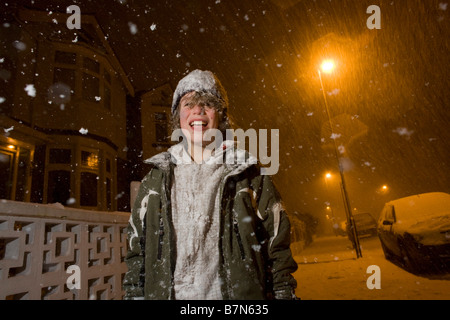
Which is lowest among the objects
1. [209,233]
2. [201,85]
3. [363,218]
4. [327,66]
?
[363,218]

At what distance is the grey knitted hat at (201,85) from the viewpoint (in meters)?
2.54

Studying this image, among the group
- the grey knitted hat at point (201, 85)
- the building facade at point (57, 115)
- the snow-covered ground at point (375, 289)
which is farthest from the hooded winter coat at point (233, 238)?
the building facade at point (57, 115)

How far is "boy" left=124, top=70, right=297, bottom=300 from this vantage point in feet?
5.44

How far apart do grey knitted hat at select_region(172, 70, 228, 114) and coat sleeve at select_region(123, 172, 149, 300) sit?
3.47ft

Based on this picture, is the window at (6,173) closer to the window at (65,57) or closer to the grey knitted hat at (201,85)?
the window at (65,57)

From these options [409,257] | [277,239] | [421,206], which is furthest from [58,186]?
[421,206]

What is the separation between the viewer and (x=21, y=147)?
910 centimetres

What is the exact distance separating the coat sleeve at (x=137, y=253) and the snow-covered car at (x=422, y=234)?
20.5 ft

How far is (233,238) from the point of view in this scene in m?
1.75

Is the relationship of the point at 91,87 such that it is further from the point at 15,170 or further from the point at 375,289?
the point at 375,289

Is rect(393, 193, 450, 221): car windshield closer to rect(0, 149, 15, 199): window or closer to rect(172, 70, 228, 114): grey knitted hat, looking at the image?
rect(172, 70, 228, 114): grey knitted hat

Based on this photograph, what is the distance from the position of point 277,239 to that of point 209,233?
0.48 m

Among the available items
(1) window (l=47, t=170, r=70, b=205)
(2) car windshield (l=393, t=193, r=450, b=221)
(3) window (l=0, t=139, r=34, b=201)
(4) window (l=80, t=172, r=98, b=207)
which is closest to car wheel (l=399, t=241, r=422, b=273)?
(2) car windshield (l=393, t=193, r=450, b=221)
